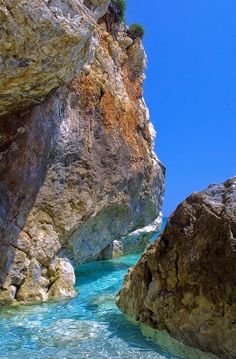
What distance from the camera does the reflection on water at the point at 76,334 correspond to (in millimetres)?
7137

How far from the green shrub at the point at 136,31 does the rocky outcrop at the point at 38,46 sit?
849 centimetres

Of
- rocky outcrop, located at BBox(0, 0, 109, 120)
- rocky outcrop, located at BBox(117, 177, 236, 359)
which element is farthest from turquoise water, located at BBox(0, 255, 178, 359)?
rocky outcrop, located at BBox(0, 0, 109, 120)

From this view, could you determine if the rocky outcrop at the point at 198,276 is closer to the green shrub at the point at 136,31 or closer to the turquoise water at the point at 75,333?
the turquoise water at the point at 75,333

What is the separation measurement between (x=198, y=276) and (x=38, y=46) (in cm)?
634

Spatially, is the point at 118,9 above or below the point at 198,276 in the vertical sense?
above

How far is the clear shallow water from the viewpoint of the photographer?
714 cm

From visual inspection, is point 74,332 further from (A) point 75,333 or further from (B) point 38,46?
(B) point 38,46

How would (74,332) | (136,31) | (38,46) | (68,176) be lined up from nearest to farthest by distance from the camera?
(74,332) → (38,46) → (68,176) → (136,31)

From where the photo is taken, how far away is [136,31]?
19469 millimetres

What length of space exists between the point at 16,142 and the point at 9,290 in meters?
4.26

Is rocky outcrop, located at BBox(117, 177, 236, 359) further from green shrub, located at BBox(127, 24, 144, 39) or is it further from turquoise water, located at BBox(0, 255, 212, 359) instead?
green shrub, located at BBox(127, 24, 144, 39)

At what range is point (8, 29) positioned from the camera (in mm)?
8773

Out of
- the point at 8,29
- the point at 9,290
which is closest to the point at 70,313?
the point at 9,290

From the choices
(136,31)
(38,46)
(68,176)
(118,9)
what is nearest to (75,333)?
(68,176)
